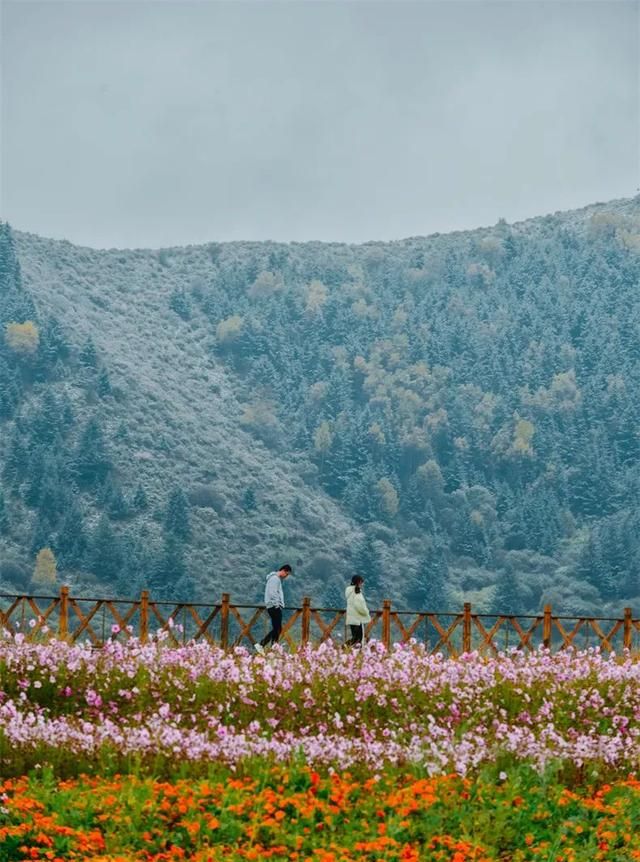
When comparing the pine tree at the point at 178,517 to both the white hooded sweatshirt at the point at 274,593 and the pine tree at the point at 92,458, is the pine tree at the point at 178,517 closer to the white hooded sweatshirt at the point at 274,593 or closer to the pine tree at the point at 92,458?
the pine tree at the point at 92,458

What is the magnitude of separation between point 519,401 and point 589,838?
12638cm

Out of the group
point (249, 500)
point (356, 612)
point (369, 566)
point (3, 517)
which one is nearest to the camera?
point (356, 612)

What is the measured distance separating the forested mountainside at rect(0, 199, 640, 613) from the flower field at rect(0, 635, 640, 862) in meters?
87.9

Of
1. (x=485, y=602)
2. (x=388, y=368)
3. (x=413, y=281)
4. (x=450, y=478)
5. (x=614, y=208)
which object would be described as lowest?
(x=485, y=602)

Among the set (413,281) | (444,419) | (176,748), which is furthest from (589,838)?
(413,281)

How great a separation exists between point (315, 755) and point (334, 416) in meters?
122

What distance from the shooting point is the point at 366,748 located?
1347 cm

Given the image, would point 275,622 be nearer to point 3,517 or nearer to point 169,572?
point 169,572

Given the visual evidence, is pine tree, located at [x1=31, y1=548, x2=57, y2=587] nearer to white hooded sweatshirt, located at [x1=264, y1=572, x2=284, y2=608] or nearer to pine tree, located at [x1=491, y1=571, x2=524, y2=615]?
pine tree, located at [x1=491, y1=571, x2=524, y2=615]

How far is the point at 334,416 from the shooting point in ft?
443

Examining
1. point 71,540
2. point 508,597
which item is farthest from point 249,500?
point 508,597

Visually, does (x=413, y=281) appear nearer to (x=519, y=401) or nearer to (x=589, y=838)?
(x=519, y=401)

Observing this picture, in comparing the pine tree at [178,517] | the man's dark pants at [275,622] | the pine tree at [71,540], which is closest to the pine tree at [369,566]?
the pine tree at [178,517]

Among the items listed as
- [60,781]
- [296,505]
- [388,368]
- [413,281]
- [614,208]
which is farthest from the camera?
[614,208]
